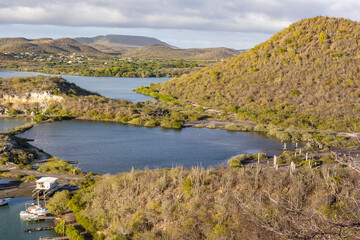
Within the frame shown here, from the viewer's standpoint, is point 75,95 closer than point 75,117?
No

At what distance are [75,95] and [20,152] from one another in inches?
1437

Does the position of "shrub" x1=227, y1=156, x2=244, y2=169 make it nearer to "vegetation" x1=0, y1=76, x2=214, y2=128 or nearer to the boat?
the boat

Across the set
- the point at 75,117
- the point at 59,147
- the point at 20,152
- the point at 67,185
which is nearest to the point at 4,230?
the point at 67,185

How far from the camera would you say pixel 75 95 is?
71.2 meters

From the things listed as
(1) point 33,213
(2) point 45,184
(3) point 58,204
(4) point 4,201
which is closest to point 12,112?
(2) point 45,184

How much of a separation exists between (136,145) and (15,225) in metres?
21.9

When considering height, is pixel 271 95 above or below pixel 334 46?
below

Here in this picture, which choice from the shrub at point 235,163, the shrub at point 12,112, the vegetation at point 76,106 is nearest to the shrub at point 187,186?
the shrub at point 235,163

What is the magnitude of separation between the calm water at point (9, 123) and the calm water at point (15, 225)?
29144 mm

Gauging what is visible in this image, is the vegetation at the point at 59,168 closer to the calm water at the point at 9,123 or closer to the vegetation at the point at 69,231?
the vegetation at the point at 69,231

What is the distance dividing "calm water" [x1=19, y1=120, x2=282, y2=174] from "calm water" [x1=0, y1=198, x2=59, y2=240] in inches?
359

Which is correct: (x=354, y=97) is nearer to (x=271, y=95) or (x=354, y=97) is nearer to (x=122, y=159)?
(x=271, y=95)

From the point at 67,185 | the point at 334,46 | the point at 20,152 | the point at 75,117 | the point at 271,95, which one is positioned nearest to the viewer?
the point at 67,185

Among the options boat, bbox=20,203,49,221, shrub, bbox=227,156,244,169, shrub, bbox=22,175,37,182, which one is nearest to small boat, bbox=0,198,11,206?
boat, bbox=20,203,49,221
